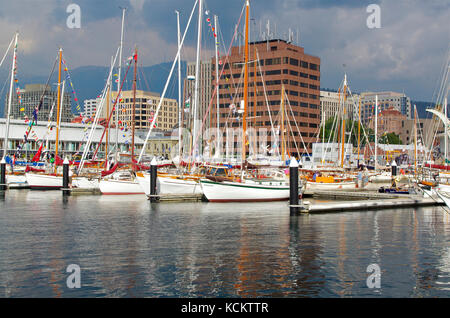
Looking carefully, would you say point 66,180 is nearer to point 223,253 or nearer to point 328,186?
point 328,186

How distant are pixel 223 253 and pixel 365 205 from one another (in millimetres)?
22169

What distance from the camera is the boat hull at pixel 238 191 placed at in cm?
4850

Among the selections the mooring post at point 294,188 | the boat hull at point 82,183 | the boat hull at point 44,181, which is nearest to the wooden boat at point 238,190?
the mooring post at point 294,188

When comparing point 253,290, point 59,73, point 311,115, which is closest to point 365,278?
point 253,290

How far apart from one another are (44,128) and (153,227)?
3964 inches

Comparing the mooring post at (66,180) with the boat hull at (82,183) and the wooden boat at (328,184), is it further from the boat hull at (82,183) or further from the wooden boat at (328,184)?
the wooden boat at (328,184)

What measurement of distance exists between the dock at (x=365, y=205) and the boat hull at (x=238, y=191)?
9.62 metres

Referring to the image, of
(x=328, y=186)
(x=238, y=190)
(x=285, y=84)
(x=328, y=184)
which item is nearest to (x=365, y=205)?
(x=238, y=190)

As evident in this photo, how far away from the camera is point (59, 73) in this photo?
6756 cm

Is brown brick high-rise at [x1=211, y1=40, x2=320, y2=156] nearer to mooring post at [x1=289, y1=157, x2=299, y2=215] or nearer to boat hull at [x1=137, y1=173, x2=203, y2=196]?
boat hull at [x1=137, y1=173, x2=203, y2=196]

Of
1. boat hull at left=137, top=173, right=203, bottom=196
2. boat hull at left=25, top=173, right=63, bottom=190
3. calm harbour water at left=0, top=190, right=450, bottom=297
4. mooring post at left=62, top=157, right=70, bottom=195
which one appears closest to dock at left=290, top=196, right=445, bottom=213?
calm harbour water at left=0, top=190, right=450, bottom=297

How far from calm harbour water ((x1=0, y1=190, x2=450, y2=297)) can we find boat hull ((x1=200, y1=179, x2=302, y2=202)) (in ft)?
29.0

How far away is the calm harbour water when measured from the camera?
58.0 ft
